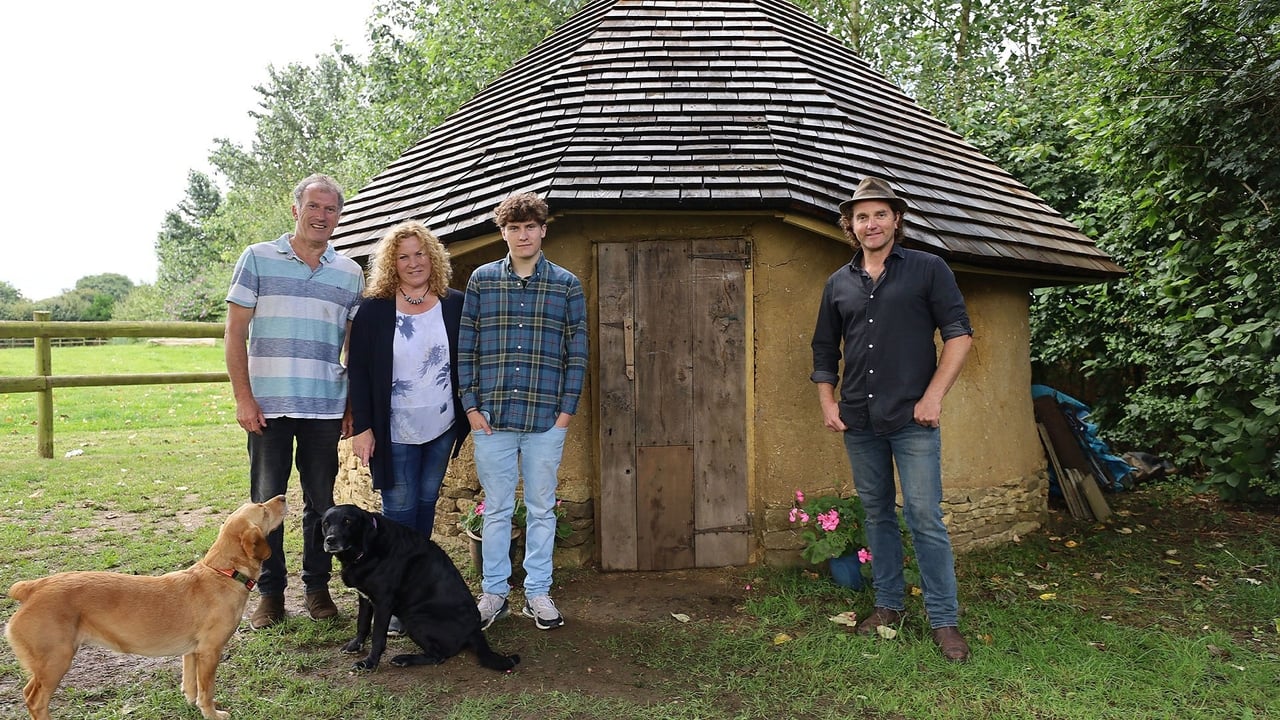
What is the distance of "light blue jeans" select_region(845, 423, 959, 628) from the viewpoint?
12.1ft

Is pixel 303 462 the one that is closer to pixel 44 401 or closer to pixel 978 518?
pixel 978 518

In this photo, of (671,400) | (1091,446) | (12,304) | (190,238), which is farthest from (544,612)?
(190,238)

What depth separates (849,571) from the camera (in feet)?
15.6

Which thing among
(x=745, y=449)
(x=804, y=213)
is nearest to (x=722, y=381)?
(x=745, y=449)

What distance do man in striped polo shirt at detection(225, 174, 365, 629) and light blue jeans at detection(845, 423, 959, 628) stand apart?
8.83ft

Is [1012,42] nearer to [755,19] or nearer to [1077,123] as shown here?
[1077,123]

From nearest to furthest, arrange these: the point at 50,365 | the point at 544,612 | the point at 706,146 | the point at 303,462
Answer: the point at 303,462, the point at 544,612, the point at 706,146, the point at 50,365

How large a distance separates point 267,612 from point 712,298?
3229 mm

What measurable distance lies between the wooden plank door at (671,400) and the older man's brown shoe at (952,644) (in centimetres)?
158

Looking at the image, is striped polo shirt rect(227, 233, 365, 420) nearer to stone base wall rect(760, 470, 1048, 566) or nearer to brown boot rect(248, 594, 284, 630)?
brown boot rect(248, 594, 284, 630)

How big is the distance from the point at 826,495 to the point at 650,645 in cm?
178

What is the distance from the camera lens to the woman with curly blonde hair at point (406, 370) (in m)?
3.72

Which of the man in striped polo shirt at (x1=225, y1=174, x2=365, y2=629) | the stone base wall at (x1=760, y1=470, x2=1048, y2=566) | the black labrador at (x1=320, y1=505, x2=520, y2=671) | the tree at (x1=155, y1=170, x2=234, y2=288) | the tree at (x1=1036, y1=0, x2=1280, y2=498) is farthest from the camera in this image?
the tree at (x1=155, y1=170, x2=234, y2=288)

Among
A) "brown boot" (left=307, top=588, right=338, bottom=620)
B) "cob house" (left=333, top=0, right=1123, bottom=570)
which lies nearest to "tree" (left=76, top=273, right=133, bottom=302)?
"cob house" (left=333, top=0, right=1123, bottom=570)
